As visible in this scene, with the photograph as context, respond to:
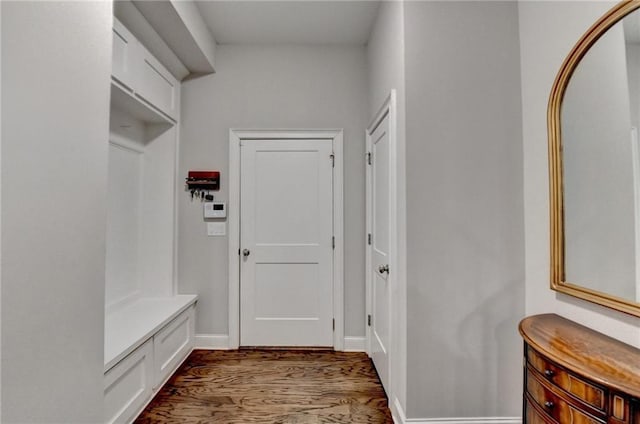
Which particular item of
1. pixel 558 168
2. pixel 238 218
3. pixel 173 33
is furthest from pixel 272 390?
pixel 173 33

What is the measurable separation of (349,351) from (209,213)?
1724 millimetres

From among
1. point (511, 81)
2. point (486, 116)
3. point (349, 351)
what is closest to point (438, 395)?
point (349, 351)

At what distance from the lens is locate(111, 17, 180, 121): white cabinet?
2006mm

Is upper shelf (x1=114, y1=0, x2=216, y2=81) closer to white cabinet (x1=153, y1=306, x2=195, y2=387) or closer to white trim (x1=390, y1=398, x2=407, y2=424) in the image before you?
white cabinet (x1=153, y1=306, x2=195, y2=387)

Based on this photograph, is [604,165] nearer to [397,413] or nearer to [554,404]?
[554,404]

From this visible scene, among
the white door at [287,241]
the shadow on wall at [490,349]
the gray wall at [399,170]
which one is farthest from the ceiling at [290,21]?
the shadow on wall at [490,349]

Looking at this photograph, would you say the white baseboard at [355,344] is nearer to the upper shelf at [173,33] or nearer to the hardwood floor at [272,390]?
the hardwood floor at [272,390]

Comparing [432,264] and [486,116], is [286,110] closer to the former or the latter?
[486,116]

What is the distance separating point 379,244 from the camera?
7.80 feet

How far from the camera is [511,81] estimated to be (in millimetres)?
1744

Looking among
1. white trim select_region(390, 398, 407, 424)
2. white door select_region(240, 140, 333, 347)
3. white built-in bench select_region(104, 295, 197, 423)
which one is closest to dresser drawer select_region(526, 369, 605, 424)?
white trim select_region(390, 398, 407, 424)

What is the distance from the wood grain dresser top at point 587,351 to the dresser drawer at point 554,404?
0.43 ft

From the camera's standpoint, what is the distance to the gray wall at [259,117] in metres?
2.84

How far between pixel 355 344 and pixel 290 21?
8.98 ft
